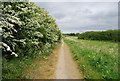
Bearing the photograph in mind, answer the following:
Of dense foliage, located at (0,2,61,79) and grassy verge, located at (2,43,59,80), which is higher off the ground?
dense foliage, located at (0,2,61,79)

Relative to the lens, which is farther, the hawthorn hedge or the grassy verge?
the grassy verge

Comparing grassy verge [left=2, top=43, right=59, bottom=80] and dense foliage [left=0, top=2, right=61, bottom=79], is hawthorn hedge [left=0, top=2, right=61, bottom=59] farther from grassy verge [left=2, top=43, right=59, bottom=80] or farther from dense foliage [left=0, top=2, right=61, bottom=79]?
grassy verge [left=2, top=43, right=59, bottom=80]

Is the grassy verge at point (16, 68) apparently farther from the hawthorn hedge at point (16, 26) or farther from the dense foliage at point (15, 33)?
the hawthorn hedge at point (16, 26)

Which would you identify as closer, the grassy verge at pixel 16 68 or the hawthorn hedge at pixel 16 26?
the hawthorn hedge at pixel 16 26

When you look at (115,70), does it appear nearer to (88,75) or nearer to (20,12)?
(88,75)

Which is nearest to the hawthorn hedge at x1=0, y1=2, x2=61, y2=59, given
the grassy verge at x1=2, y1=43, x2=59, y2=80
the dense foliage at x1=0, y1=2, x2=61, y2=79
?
the dense foliage at x1=0, y1=2, x2=61, y2=79

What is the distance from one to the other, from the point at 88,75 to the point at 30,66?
3.04 metres

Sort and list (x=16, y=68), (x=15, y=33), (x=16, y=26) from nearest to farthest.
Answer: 1. (x=16, y=26)
2. (x=16, y=68)
3. (x=15, y=33)

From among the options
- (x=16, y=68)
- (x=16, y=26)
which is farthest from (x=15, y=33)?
(x=16, y=68)

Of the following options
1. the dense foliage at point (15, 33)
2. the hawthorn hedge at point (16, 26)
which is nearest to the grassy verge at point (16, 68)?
the dense foliage at point (15, 33)

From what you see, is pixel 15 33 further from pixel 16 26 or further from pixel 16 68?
pixel 16 68

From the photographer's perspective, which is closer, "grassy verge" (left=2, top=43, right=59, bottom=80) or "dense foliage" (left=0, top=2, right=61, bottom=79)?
"dense foliage" (left=0, top=2, right=61, bottom=79)

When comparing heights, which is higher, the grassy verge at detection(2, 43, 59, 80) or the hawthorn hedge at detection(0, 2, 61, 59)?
the hawthorn hedge at detection(0, 2, 61, 59)

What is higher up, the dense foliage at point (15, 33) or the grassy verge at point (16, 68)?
the dense foliage at point (15, 33)
